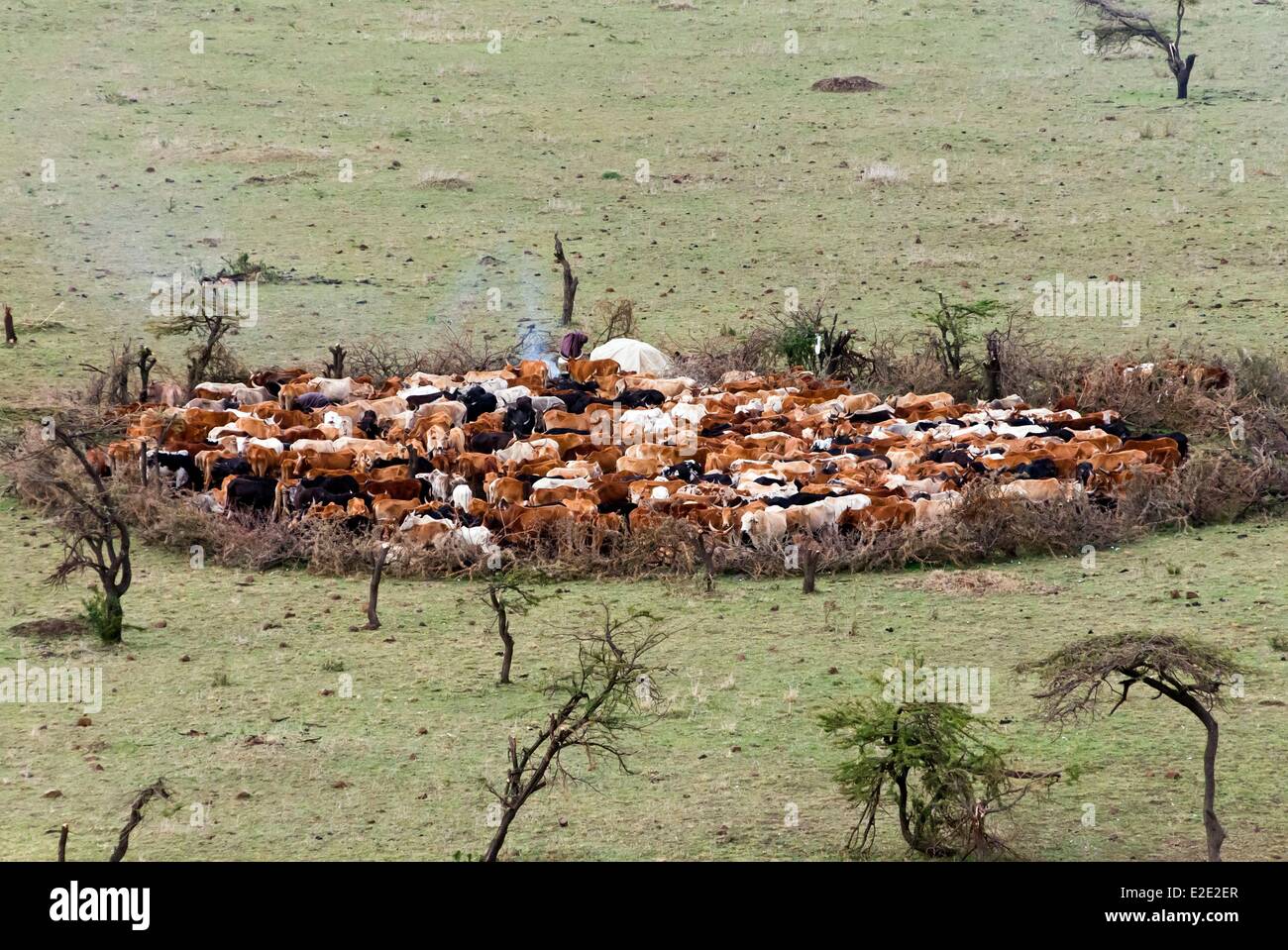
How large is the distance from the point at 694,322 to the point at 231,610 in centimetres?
1133

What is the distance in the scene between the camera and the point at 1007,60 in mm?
38781

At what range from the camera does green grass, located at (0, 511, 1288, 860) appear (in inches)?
361

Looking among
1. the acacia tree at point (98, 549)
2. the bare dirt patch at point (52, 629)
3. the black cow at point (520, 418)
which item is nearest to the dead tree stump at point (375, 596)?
the acacia tree at point (98, 549)

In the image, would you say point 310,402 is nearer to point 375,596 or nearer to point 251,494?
point 251,494

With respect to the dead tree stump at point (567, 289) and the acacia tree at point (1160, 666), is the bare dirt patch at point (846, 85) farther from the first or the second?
the acacia tree at point (1160, 666)

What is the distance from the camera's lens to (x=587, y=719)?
348 inches

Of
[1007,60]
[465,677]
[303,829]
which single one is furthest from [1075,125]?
[303,829]

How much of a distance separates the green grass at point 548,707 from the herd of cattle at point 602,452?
33.7 inches

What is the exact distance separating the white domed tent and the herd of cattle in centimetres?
52

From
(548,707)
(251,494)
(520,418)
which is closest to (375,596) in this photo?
(548,707)

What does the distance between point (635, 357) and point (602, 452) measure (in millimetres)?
4049

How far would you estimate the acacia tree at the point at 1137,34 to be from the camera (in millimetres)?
35625

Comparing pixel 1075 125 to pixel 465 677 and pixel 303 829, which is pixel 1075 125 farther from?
pixel 303 829

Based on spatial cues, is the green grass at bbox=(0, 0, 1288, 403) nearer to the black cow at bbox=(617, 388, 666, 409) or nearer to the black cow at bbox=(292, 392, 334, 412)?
the black cow at bbox=(292, 392, 334, 412)
